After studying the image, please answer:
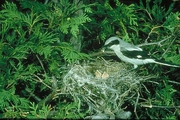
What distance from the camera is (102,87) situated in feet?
9.86

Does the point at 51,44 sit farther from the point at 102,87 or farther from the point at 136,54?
the point at 136,54

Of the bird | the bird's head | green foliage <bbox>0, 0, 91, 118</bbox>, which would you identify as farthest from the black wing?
green foliage <bbox>0, 0, 91, 118</bbox>

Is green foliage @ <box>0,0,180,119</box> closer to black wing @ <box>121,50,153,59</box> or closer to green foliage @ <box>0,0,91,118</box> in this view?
green foliage @ <box>0,0,91,118</box>

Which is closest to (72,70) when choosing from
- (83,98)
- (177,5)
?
(83,98)

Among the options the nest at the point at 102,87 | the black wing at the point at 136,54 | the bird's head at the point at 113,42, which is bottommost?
the nest at the point at 102,87

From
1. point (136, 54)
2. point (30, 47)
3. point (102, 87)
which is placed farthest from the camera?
point (136, 54)

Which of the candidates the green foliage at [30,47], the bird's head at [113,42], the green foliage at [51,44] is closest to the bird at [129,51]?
the bird's head at [113,42]

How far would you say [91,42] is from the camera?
12.0ft

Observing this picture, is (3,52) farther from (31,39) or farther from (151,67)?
(151,67)

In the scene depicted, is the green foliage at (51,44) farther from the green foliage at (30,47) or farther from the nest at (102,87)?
the nest at (102,87)

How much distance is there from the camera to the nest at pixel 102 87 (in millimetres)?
2862

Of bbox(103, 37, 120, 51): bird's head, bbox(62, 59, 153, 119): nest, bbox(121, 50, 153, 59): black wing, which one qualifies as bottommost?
bbox(62, 59, 153, 119): nest

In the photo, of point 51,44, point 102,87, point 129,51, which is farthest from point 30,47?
point 129,51

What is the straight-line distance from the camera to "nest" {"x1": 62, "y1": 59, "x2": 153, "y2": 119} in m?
2.86
